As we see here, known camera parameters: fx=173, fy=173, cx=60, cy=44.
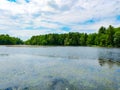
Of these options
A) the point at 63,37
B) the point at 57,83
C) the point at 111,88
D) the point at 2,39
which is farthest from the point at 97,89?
the point at 2,39

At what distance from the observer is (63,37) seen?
159 m

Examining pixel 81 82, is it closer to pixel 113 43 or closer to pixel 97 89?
pixel 97 89

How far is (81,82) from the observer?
14.1 metres

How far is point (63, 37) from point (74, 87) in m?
146

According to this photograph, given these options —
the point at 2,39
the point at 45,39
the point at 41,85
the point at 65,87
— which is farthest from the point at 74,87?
the point at 2,39

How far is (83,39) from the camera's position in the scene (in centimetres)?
13988

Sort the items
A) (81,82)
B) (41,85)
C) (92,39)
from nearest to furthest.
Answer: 1. (41,85)
2. (81,82)
3. (92,39)

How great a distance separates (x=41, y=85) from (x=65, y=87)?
1.94 m

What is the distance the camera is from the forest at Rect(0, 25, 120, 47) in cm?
10181

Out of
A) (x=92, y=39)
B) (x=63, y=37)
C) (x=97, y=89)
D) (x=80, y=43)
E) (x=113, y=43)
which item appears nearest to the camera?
(x=97, y=89)

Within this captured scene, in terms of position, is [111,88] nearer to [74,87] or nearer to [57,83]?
[74,87]

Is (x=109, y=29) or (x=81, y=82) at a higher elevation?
(x=109, y=29)

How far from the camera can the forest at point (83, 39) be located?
10181cm

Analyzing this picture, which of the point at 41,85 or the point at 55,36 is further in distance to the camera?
the point at 55,36
